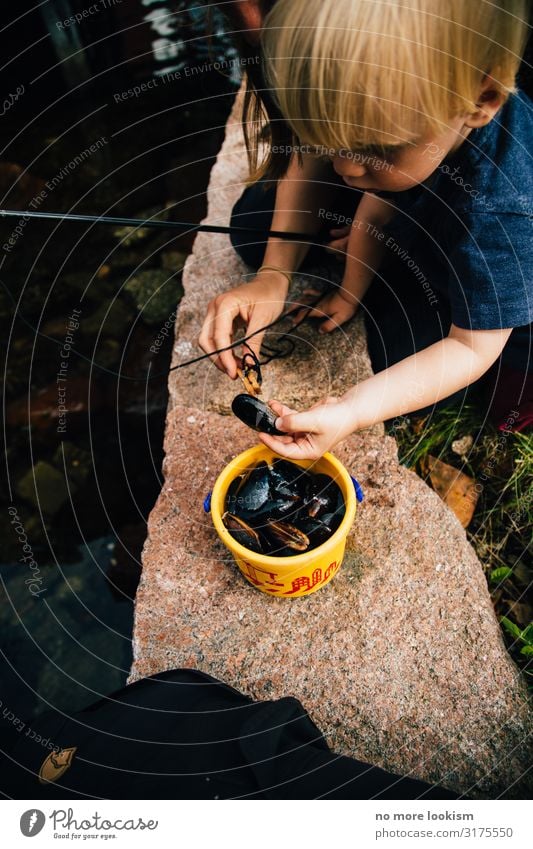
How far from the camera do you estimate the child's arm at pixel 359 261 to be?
1.78 m

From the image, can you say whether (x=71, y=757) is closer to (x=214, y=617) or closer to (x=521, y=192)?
(x=214, y=617)

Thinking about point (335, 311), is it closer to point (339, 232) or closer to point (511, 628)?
point (339, 232)

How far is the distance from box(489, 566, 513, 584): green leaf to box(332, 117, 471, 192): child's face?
119 centimetres

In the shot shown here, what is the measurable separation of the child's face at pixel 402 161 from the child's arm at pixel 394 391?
15.2 inches

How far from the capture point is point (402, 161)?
1186 mm

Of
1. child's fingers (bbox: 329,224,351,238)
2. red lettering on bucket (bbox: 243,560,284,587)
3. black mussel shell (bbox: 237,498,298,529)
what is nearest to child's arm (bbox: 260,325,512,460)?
black mussel shell (bbox: 237,498,298,529)

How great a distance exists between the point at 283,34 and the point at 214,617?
135 centimetres

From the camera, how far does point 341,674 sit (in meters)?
1.42

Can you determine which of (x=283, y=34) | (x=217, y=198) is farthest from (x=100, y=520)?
(x=283, y=34)

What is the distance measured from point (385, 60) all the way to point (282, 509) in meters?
0.94

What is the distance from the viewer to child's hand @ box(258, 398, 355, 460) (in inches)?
51.6

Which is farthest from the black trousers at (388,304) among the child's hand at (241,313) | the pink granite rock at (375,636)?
the pink granite rock at (375,636)

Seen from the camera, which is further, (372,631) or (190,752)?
(372,631)

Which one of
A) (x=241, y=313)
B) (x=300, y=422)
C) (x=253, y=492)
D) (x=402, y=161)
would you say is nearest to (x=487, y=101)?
(x=402, y=161)
